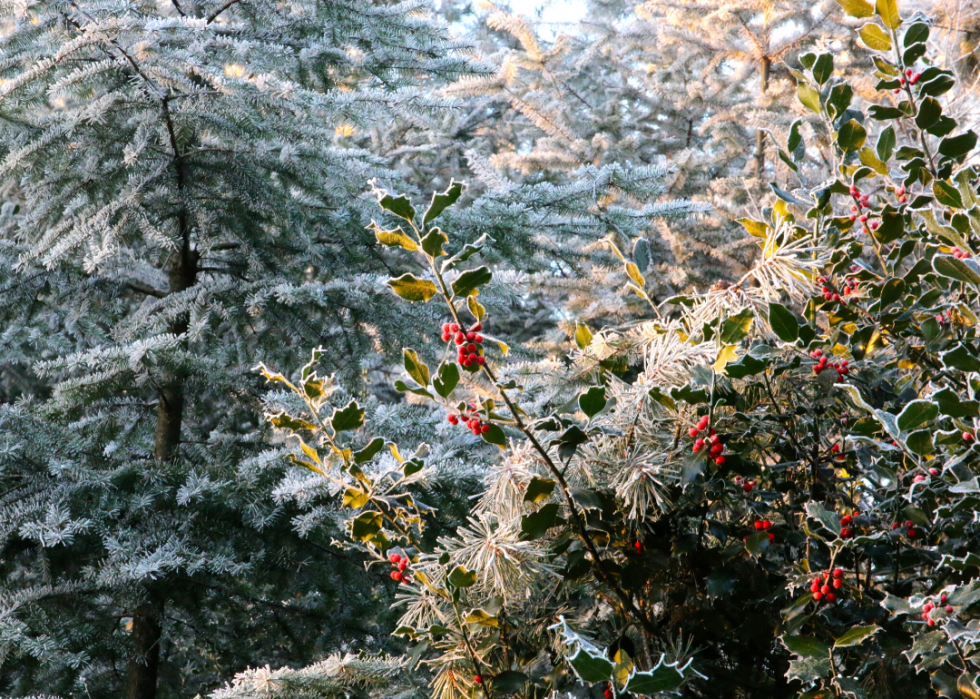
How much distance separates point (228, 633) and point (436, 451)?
4.87 feet

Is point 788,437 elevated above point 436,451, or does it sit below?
above

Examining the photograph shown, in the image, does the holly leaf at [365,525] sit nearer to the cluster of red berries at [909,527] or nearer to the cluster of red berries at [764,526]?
the cluster of red berries at [764,526]

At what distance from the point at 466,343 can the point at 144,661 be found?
3133 mm

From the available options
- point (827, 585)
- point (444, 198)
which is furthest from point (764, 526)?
point (444, 198)

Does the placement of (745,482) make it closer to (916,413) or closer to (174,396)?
(916,413)

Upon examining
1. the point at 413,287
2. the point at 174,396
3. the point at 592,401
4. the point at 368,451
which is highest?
the point at 413,287

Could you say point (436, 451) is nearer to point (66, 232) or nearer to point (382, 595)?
point (382, 595)

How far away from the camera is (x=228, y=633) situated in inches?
145

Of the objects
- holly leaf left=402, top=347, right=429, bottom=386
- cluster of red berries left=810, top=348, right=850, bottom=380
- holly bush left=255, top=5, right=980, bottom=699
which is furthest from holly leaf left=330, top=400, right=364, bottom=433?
cluster of red berries left=810, top=348, right=850, bottom=380

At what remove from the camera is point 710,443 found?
3.57ft

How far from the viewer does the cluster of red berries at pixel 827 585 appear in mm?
1049

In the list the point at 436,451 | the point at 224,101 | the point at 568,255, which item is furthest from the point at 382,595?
the point at 224,101

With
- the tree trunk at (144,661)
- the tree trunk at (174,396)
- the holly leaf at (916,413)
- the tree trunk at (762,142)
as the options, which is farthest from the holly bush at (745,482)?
the tree trunk at (762,142)

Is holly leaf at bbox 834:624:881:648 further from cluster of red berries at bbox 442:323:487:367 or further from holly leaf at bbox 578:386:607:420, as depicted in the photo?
cluster of red berries at bbox 442:323:487:367
